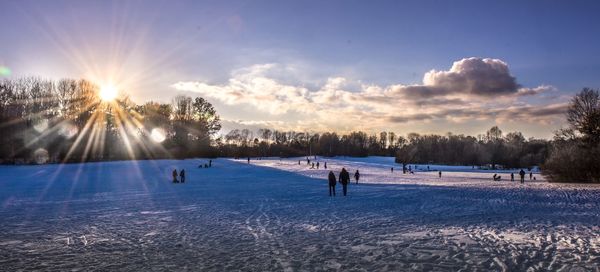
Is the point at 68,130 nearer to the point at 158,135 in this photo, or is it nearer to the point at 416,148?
the point at 158,135

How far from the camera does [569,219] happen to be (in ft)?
47.1

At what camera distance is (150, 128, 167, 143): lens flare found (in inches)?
3118

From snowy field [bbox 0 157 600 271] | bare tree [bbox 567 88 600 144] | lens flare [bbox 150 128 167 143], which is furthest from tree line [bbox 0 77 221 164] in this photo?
bare tree [bbox 567 88 600 144]

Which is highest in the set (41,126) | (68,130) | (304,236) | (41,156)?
(41,126)

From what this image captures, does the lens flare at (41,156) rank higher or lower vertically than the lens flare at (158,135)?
lower

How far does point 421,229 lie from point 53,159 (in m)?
61.1

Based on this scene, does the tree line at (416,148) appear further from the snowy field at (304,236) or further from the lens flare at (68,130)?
the snowy field at (304,236)

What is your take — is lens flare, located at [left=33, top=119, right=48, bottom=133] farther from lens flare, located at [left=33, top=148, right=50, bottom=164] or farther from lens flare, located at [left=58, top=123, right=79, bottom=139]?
lens flare, located at [left=33, top=148, right=50, bottom=164]

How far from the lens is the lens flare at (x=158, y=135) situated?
7919 cm

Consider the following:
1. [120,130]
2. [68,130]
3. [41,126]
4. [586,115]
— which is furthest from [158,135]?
[586,115]

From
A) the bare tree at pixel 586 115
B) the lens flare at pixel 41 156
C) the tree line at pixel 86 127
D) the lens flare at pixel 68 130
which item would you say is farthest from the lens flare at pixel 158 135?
the bare tree at pixel 586 115

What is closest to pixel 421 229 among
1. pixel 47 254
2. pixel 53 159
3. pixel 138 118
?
pixel 47 254

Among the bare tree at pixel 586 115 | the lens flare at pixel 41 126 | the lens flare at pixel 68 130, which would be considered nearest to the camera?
the bare tree at pixel 586 115

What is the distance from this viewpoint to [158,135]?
8031cm
